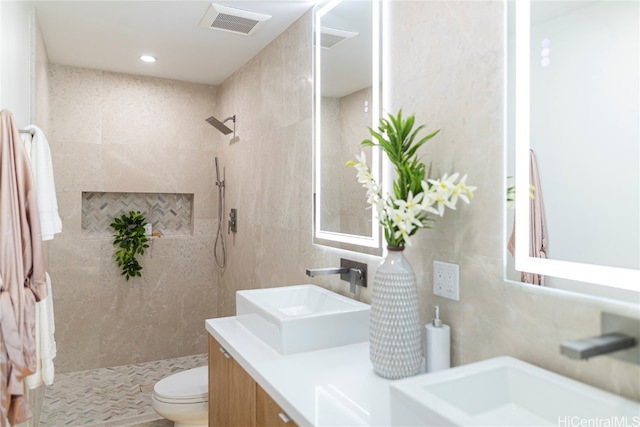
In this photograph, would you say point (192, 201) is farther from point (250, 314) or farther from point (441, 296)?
point (441, 296)

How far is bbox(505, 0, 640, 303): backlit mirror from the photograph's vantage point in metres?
1.00

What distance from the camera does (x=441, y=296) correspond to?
1450 millimetres

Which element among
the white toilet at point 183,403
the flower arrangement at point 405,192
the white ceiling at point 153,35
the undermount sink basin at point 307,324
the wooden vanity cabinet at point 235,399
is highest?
the white ceiling at point 153,35

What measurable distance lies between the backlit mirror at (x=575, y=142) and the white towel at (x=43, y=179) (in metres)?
1.85

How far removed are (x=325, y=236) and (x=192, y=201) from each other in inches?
88.8

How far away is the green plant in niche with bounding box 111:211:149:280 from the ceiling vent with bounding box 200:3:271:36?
76.4 inches

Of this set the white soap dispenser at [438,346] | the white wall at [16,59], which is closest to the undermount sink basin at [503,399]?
the white soap dispenser at [438,346]

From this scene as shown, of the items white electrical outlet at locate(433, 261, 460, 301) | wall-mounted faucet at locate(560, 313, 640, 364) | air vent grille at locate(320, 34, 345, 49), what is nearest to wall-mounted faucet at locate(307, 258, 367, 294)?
white electrical outlet at locate(433, 261, 460, 301)

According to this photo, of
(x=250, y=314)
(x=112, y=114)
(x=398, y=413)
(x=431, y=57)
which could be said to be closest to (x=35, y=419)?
(x=250, y=314)

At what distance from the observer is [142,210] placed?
13.1ft

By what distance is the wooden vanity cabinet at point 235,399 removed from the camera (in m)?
1.38

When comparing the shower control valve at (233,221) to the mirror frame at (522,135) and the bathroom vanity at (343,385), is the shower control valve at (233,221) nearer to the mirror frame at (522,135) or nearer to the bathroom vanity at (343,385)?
the bathroom vanity at (343,385)

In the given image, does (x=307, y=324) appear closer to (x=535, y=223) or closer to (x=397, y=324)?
(x=397, y=324)

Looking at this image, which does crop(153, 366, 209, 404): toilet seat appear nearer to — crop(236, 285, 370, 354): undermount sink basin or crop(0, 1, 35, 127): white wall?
crop(236, 285, 370, 354): undermount sink basin
